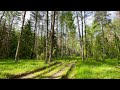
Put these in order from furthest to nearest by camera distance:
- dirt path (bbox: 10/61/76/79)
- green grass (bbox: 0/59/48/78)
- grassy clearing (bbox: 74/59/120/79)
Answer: green grass (bbox: 0/59/48/78), dirt path (bbox: 10/61/76/79), grassy clearing (bbox: 74/59/120/79)

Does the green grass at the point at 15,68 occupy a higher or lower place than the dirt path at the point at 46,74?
higher

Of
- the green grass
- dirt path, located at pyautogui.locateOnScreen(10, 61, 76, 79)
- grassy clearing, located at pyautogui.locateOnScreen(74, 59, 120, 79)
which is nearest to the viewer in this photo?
grassy clearing, located at pyautogui.locateOnScreen(74, 59, 120, 79)

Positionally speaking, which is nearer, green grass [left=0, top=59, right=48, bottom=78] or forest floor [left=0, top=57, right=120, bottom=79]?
forest floor [left=0, top=57, right=120, bottom=79]

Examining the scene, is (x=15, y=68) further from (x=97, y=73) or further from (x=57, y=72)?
(x=97, y=73)

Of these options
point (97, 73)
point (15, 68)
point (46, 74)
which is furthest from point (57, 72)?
point (15, 68)

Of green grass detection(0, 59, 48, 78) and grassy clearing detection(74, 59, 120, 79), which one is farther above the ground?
green grass detection(0, 59, 48, 78)

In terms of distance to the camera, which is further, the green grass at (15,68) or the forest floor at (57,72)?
the green grass at (15,68)

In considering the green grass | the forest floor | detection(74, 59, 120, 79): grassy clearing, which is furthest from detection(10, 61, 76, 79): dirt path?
detection(74, 59, 120, 79): grassy clearing

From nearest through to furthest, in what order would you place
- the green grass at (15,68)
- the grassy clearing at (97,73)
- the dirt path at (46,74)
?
the grassy clearing at (97,73)
the dirt path at (46,74)
the green grass at (15,68)

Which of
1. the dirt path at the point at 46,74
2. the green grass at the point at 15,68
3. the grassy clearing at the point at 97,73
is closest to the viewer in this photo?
the grassy clearing at the point at 97,73

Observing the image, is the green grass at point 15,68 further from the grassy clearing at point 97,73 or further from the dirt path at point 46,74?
the grassy clearing at point 97,73

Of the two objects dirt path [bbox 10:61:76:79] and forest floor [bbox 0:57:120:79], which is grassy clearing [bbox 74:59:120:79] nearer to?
forest floor [bbox 0:57:120:79]

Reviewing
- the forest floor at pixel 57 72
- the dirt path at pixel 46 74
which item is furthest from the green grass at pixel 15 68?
the dirt path at pixel 46 74
